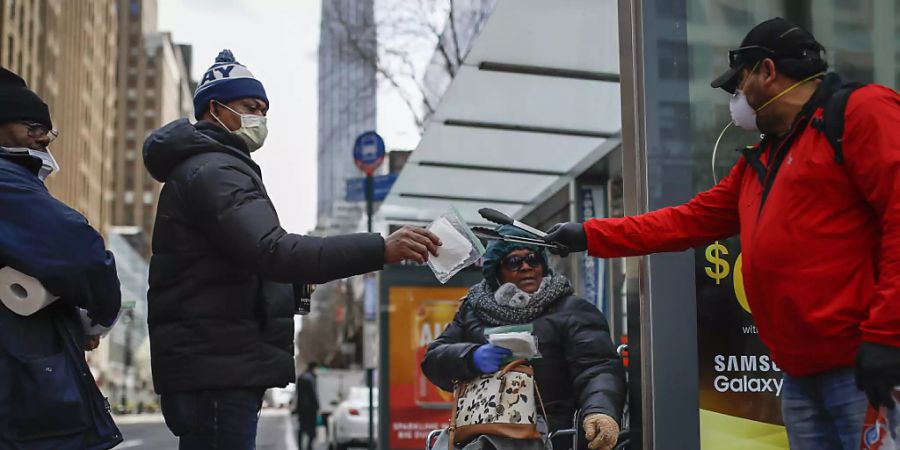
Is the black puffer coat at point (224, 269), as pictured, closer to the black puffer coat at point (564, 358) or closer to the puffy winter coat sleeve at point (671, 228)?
the puffy winter coat sleeve at point (671, 228)

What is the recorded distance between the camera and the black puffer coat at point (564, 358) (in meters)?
5.33

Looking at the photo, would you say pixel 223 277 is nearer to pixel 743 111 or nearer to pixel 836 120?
pixel 743 111

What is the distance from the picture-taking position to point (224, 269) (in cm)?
385

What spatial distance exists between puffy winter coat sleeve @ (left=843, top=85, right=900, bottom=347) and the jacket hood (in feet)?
6.59

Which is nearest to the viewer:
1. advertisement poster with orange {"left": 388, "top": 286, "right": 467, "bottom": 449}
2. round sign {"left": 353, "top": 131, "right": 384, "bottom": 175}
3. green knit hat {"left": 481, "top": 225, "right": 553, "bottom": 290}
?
green knit hat {"left": 481, "top": 225, "right": 553, "bottom": 290}

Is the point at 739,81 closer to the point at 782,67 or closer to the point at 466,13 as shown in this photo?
the point at 782,67

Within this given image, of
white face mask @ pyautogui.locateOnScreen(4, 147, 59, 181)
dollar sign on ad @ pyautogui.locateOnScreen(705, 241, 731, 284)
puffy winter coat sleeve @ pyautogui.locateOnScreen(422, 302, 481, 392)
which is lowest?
puffy winter coat sleeve @ pyautogui.locateOnScreen(422, 302, 481, 392)

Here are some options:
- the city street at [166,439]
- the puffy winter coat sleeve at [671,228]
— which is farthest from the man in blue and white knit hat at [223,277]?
the city street at [166,439]

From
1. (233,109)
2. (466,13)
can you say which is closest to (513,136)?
(466,13)

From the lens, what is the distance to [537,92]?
29.7 ft

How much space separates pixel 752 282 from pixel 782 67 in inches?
27.4

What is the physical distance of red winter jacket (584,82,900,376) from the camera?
3.17 meters

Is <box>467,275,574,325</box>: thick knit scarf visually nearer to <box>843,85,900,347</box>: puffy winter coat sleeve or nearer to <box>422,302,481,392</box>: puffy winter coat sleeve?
<box>422,302,481,392</box>: puffy winter coat sleeve

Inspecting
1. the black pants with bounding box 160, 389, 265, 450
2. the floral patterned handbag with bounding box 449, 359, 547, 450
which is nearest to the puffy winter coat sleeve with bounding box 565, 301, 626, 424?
the floral patterned handbag with bounding box 449, 359, 547, 450
